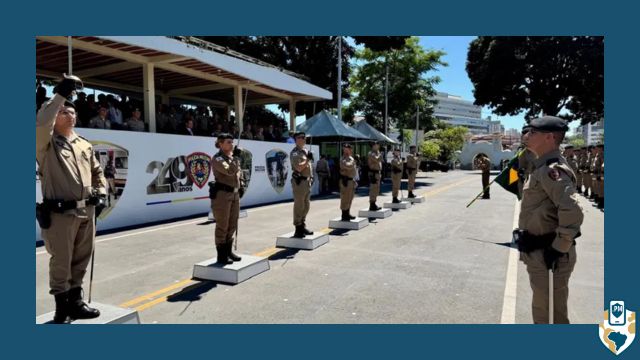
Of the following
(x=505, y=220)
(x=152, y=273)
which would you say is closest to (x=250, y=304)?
(x=152, y=273)

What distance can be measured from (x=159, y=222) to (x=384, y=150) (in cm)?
2393

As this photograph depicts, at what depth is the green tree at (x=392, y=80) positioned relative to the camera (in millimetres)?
35344

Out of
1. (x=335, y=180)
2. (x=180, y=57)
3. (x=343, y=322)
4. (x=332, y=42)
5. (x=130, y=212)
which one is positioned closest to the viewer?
(x=343, y=322)

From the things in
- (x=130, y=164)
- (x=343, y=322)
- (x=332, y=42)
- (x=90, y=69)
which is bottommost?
(x=343, y=322)

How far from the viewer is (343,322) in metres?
4.27

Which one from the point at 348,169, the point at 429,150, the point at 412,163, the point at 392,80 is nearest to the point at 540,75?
the point at 392,80

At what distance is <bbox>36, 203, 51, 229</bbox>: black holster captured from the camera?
11.8ft

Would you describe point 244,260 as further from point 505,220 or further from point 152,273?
point 505,220

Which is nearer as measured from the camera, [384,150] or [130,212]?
[130,212]

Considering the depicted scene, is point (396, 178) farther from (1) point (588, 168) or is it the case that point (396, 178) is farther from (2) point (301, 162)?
(1) point (588, 168)

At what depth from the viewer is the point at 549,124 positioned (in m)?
3.37

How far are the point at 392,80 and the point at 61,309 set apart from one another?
113ft

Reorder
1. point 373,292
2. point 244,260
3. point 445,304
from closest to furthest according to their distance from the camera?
point 445,304 → point 373,292 → point 244,260

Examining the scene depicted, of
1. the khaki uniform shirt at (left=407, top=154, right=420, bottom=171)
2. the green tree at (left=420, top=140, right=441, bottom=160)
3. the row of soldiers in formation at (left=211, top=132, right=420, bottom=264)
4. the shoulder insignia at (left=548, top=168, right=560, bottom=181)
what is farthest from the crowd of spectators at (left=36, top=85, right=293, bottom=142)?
the green tree at (left=420, top=140, right=441, bottom=160)
